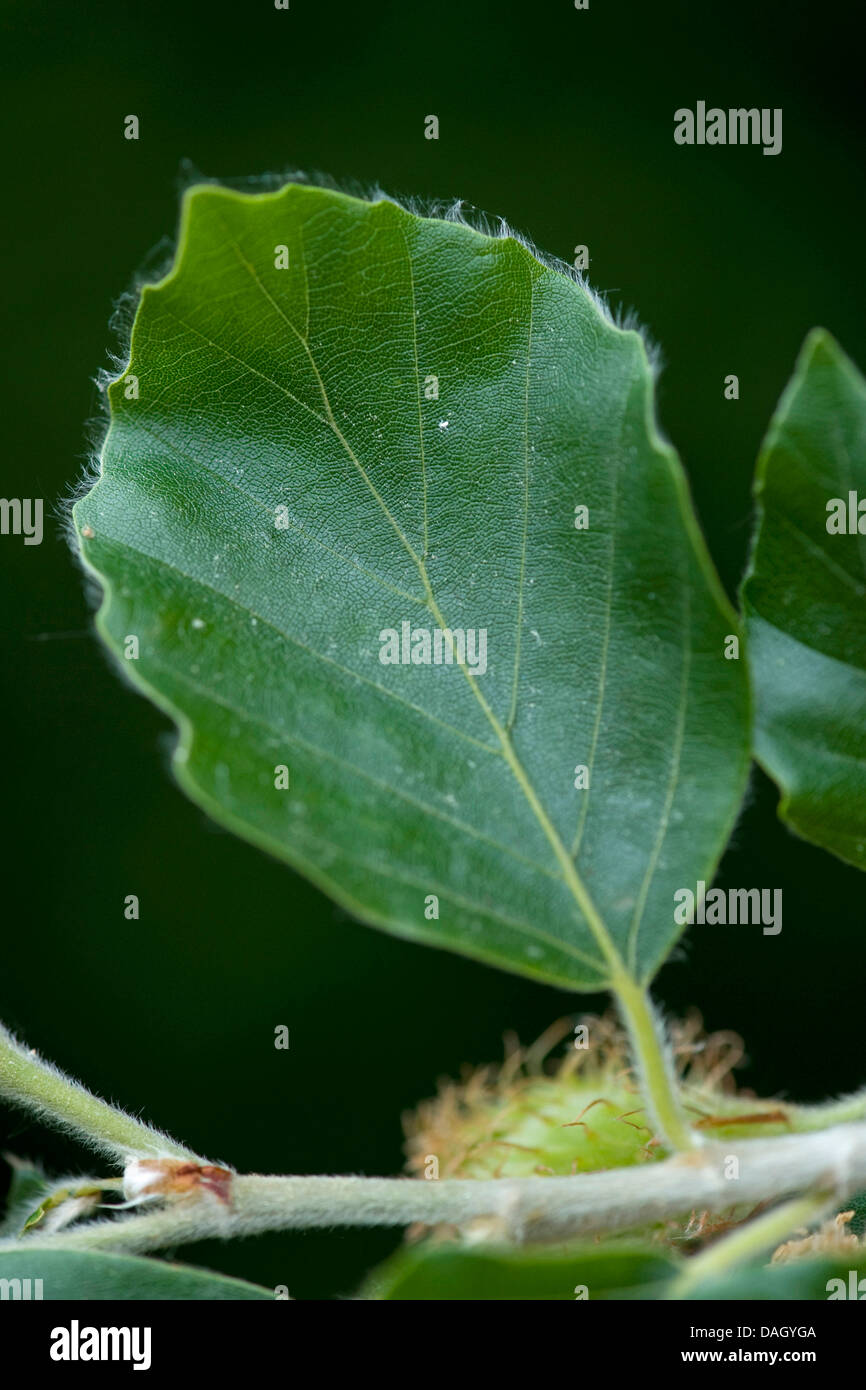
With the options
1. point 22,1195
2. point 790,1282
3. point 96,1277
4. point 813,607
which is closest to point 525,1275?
point 790,1282

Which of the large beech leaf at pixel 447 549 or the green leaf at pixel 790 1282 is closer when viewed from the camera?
the green leaf at pixel 790 1282

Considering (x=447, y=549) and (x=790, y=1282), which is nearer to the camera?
(x=790, y=1282)

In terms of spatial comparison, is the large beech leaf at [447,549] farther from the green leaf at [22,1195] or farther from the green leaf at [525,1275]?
the green leaf at [22,1195]

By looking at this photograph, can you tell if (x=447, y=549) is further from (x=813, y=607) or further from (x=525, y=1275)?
(x=525, y=1275)

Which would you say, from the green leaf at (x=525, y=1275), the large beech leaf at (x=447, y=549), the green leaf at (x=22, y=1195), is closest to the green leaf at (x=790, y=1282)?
the green leaf at (x=525, y=1275)

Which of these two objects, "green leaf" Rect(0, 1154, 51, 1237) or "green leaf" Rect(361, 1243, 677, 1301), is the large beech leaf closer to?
"green leaf" Rect(361, 1243, 677, 1301)
